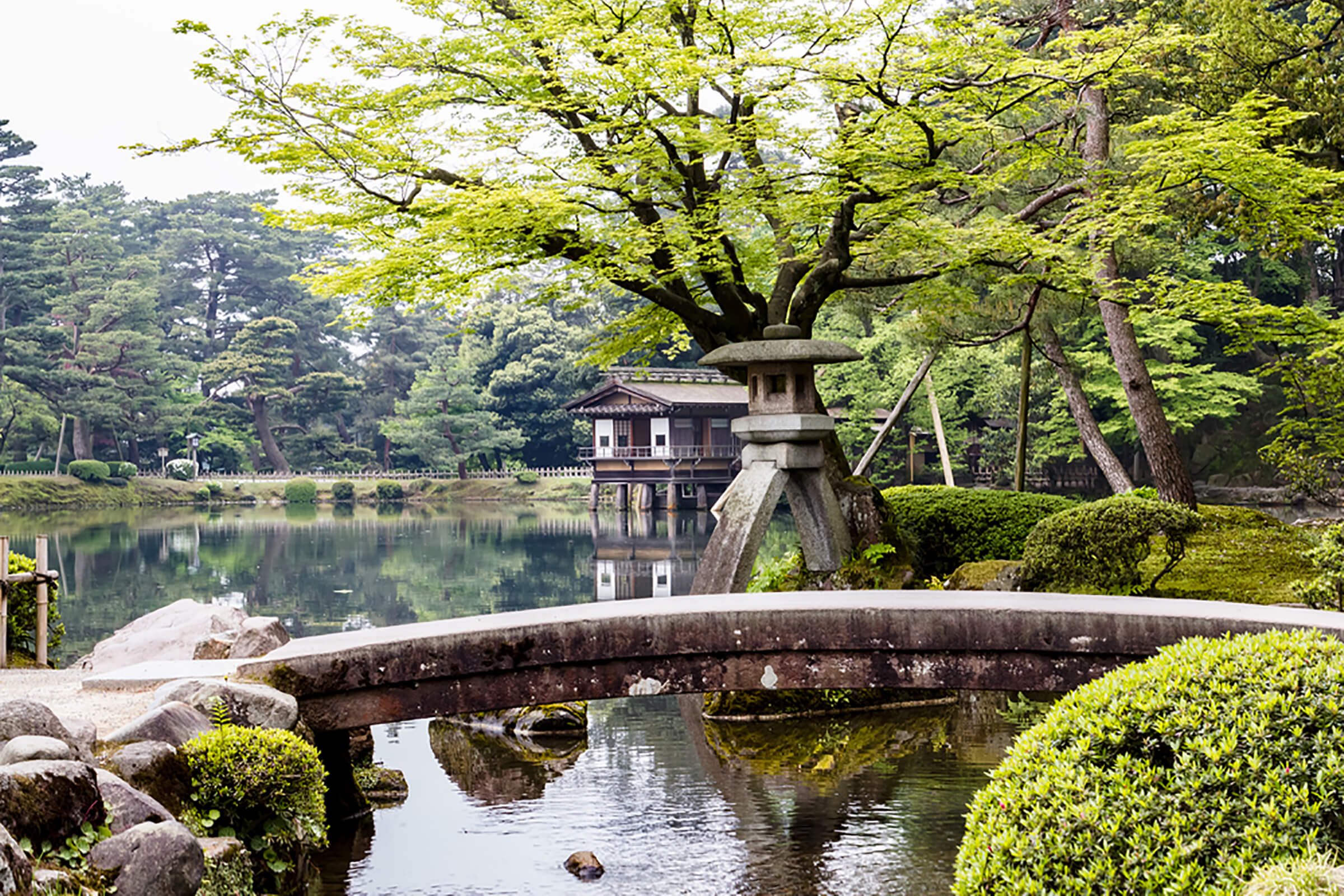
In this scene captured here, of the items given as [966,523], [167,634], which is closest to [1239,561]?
[966,523]

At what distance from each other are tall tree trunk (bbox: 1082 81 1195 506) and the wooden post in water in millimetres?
11637

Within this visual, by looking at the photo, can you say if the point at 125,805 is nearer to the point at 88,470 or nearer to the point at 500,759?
the point at 500,759

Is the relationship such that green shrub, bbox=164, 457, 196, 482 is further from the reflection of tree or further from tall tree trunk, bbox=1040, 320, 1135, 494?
the reflection of tree

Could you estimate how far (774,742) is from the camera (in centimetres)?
887

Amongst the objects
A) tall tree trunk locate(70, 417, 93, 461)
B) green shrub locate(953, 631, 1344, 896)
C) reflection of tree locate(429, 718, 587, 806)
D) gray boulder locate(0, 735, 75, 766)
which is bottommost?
reflection of tree locate(429, 718, 587, 806)

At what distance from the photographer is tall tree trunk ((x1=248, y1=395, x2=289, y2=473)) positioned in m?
47.5

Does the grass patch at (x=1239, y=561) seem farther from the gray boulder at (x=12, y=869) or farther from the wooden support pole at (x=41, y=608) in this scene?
the gray boulder at (x=12, y=869)

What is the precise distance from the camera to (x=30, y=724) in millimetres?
4668

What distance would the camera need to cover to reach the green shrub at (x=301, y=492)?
4616 centimetres

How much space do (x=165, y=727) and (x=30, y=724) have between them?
0.71 metres

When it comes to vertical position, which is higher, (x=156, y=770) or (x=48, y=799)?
(x=48, y=799)

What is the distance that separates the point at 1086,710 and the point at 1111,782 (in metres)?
0.25

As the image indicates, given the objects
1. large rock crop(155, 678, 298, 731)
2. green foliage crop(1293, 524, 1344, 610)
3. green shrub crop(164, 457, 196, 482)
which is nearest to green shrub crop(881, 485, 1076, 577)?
green foliage crop(1293, 524, 1344, 610)

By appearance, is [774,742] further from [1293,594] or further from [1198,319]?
[1198,319]
